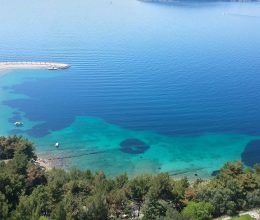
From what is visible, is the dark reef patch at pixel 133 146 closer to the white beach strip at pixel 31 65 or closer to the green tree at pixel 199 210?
the green tree at pixel 199 210

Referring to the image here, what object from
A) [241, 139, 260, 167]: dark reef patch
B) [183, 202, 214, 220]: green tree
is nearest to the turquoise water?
[241, 139, 260, 167]: dark reef patch

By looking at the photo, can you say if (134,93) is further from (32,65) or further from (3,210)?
(3,210)

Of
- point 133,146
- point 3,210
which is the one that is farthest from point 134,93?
point 3,210

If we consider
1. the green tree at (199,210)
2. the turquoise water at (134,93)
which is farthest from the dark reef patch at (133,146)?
the green tree at (199,210)

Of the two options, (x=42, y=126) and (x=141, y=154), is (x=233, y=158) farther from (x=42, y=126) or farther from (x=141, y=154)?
(x=42, y=126)

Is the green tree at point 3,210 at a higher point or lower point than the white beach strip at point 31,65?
lower

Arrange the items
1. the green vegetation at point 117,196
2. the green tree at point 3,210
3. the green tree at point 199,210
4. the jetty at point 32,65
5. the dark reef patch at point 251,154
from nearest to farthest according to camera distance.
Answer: the green tree at point 3,210 < the green vegetation at point 117,196 < the green tree at point 199,210 < the dark reef patch at point 251,154 < the jetty at point 32,65

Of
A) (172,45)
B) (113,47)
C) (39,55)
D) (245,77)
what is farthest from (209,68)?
(39,55)
